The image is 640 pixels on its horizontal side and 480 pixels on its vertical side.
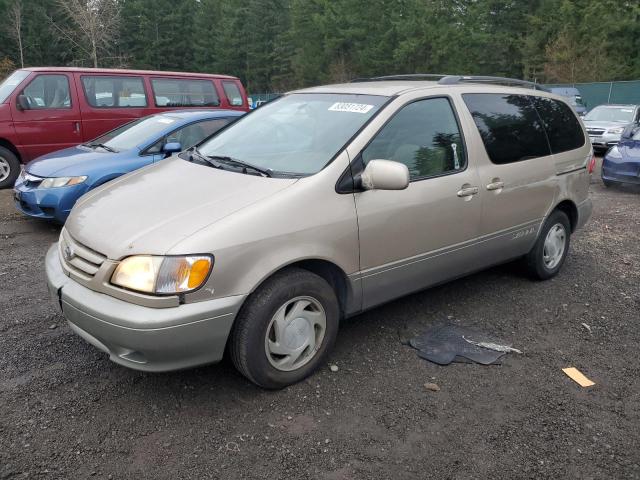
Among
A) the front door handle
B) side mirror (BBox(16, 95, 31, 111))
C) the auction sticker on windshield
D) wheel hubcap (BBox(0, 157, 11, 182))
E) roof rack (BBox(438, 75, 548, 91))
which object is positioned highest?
roof rack (BBox(438, 75, 548, 91))

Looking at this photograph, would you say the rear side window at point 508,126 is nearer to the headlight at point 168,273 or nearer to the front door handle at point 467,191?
the front door handle at point 467,191

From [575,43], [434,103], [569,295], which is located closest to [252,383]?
[434,103]

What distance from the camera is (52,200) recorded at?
5.83m

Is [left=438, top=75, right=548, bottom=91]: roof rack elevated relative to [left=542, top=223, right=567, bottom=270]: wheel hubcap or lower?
elevated

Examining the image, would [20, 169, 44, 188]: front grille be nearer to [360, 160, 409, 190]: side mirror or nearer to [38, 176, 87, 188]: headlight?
[38, 176, 87, 188]: headlight

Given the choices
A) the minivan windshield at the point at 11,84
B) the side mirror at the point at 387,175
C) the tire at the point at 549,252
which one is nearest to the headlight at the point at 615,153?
the tire at the point at 549,252

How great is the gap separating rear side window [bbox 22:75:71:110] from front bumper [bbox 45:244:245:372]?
6.95 metres

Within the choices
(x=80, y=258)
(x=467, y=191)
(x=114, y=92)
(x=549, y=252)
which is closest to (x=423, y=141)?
(x=467, y=191)

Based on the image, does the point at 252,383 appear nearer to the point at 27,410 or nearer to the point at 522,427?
the point at 27,410

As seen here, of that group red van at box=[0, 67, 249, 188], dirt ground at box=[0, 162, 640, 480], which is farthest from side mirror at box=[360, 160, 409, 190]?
red van at box=[0, 67, 249, 188]

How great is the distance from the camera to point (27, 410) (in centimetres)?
288

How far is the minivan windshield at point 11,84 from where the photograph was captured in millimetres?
8438

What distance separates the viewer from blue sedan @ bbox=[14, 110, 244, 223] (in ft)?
19.3

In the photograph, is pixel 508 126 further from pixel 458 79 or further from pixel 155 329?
pixel 155 329
